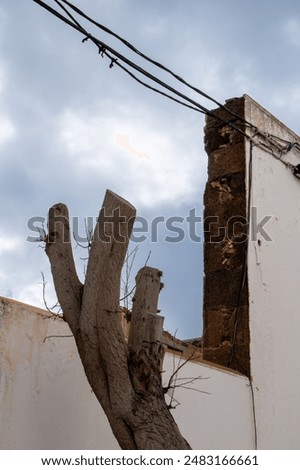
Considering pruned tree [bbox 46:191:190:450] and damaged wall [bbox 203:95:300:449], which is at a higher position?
damaged wall [bbox 203:95:300:449]

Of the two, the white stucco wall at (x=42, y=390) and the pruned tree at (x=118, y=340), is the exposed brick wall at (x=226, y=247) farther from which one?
the pruned tree at (x=118, y=340)

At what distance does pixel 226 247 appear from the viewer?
7.08m

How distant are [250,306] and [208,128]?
81.0 inches

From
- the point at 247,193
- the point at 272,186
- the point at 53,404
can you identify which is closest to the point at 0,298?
the point at 53,404

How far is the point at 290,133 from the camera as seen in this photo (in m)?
7.99

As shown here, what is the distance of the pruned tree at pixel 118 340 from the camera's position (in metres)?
3.91

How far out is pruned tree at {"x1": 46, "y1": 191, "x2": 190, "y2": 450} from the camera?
12.8ft

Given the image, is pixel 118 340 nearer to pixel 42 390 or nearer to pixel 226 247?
pixel 42 390

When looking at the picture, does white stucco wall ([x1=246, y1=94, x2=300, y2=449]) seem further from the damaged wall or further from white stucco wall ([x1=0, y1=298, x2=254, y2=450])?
white stucco wall ([x1=0, y1=298, x2=254, y2=450])

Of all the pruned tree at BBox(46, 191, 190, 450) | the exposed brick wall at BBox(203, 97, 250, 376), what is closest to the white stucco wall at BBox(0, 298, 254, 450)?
the pruned tree at BBox(46, 191, 190, 450)

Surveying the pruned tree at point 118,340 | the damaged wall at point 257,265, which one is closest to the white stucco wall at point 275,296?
the damaged wall at point 257,265

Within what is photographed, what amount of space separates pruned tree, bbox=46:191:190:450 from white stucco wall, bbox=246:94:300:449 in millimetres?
2696

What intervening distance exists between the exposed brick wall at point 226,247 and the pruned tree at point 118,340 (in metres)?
2.62

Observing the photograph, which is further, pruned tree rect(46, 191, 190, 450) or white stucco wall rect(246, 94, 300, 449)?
white stucco wall rect(246, 94, 300, 449)
